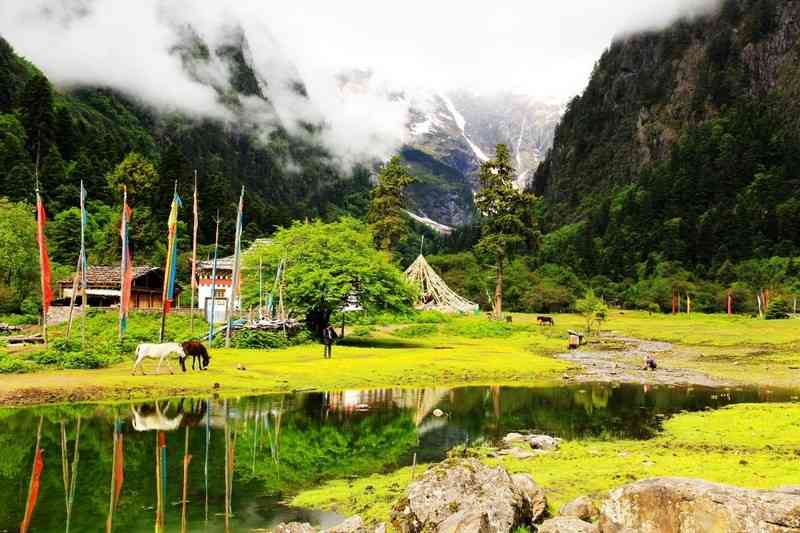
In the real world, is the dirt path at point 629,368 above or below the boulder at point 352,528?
above

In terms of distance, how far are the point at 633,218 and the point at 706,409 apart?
147 metres

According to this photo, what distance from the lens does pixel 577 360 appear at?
156 feet

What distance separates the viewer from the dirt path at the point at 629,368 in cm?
3709

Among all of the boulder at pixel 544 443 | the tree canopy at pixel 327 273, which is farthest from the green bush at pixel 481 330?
the boulder at pixel 544 443

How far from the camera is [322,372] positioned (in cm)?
3572

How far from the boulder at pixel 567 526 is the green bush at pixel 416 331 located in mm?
52607

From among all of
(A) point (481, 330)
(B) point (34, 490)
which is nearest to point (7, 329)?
(A) point (481, 330)

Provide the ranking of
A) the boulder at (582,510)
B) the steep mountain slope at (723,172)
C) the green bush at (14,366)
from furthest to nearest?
the steep mountain slope at (723,172), the green bush at (14,366), the boulder at (582,510)

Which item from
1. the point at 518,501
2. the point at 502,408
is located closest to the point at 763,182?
the point at 502,408

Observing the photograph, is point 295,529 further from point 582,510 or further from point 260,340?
point 260,340

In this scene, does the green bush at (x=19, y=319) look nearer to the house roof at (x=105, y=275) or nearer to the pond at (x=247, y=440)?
the house roof at (x=105, y=275)

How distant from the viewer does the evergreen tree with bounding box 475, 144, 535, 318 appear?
84375 mm

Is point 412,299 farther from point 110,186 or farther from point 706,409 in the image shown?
point 110,186

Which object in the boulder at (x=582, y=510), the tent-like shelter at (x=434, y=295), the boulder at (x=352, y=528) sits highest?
the tent-like shelter at (x=434, y=295)
